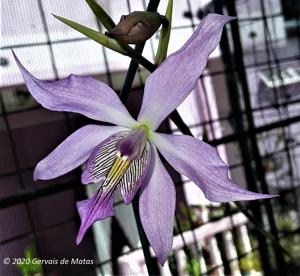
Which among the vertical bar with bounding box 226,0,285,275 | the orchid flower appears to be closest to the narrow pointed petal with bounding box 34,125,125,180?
the orchid flower

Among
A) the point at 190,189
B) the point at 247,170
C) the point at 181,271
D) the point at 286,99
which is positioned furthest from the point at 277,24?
the point at 181,271

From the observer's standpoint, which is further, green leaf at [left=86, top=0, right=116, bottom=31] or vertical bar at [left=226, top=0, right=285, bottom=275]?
vertical bar at [left=226, top=0, right=285, bottom=275]

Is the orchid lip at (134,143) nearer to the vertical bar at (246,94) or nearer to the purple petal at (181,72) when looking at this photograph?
the purple petal at (181,72)

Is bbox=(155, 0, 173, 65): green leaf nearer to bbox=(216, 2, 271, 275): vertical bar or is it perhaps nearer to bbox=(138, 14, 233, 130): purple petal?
bbox=(138, 14, 233, 130): purple petal

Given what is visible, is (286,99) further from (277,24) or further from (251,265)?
(251,265)

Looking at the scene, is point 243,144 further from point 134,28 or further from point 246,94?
point 134,28

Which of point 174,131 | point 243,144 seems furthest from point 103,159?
point 243,144

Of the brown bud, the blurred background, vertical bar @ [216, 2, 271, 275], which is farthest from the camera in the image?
vertical bar @ [216, 2, 271, 275]
